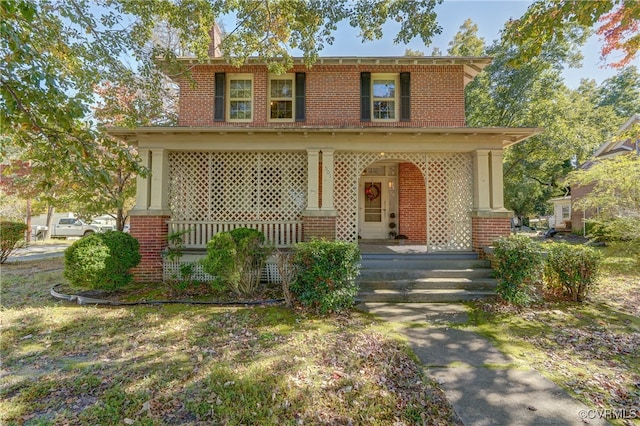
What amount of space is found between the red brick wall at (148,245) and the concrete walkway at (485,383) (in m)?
6.01

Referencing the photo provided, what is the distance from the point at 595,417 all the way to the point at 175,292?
6.96 metres

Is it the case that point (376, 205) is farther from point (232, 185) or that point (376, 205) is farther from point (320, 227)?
point (232, 185)

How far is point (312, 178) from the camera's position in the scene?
24.5 ft

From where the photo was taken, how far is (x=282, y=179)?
783cm

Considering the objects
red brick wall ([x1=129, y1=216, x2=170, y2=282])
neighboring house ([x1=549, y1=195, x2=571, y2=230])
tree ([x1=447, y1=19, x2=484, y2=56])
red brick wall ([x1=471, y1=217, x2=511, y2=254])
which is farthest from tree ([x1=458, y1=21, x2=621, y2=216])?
red brick wall ([x1=129, y1=216, x2=170, y2=282])

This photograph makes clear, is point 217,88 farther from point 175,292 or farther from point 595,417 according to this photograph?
point 595,417

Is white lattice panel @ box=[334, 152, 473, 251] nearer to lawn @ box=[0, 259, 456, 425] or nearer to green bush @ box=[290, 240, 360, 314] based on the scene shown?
green bush @ box=[290, 240, 360, 314]

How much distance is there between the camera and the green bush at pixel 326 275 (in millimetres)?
5234

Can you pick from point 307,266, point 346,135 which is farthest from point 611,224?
point 307,266

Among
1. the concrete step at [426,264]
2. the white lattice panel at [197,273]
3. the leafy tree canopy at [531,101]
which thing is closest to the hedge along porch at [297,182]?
the white lattice panel at [197,273]

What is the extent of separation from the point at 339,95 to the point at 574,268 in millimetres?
7269

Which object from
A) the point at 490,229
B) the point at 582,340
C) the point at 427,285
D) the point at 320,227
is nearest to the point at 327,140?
the point at 320,227

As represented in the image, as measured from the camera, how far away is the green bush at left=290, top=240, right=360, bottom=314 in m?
5.23

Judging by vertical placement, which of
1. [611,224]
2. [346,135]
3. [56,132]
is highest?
[346,135]
